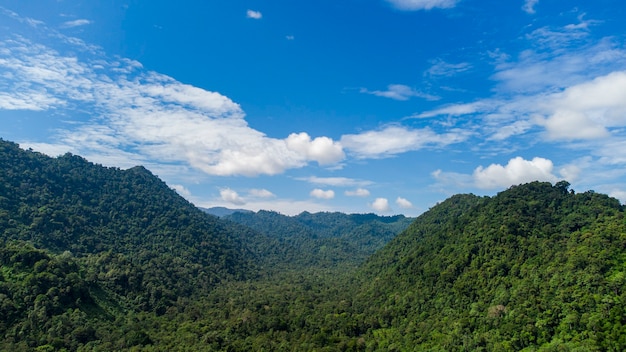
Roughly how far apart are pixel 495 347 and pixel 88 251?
326 ft

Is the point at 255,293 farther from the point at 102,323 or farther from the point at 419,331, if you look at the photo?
the point at 419,331

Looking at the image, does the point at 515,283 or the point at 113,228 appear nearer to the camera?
the point at 515,283

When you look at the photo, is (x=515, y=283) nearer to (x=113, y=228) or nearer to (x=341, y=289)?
(x=341, y=289)

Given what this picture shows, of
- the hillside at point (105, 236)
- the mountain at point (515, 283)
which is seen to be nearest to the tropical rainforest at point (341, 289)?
the mountain at point (515, 283)

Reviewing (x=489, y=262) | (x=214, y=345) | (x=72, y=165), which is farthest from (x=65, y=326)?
(x=72, y=165)

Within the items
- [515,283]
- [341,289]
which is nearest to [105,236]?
[341,289]

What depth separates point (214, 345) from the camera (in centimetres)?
5938

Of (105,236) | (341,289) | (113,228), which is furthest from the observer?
(113,228)

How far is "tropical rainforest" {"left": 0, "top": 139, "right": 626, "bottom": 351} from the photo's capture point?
5122cm

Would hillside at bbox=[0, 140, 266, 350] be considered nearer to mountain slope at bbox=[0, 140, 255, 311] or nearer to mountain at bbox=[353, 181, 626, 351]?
mountain slope at bbox=[0, 140, 255, 311]

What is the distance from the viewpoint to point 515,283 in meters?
59.6

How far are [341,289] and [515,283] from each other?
60394mm

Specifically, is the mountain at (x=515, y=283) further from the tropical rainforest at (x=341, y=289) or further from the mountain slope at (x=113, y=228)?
the mountain slope at (x=113, y=228)

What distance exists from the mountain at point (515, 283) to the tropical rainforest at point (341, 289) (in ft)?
0.81
